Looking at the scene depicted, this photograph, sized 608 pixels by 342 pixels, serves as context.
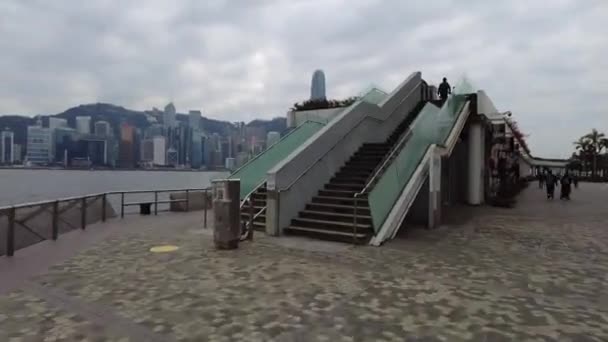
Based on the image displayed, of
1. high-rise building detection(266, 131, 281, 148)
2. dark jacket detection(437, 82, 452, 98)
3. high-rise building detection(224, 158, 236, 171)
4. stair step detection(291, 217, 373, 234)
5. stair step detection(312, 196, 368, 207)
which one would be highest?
dark jacket detection(437, 82, 452, 98)

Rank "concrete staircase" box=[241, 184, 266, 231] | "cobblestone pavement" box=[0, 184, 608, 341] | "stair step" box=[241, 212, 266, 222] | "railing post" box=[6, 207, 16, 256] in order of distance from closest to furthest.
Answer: "cobblestone pavement" box=[0, 184, 608, 341] < "railing post" box=[6, 207, 16, 256] < "concrete staircase" box=[241, 184, 266, 231] < "stair step" box=[241, 212, 266, 222]

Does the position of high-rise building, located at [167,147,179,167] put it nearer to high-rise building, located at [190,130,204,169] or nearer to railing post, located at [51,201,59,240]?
high-rise building, located at [190,130,204,169]

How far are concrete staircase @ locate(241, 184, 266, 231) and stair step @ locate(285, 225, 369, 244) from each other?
916 millimetres

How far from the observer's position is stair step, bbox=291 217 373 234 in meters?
8.45

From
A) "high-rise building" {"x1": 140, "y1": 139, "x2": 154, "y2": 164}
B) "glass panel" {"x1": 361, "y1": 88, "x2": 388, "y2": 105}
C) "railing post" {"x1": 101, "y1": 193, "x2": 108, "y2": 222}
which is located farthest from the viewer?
"high-rise building" {"x1": 140, "y1": 139, "x2": 154, "y2": 164}

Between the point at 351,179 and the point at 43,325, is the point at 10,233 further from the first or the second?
the point at 351,179

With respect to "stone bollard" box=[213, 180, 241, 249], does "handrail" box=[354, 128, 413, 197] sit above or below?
above

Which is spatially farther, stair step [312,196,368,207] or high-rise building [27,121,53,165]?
high-rise building [27,121,53,165]

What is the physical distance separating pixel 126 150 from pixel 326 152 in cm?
6236

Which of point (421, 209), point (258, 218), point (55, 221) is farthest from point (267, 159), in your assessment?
point (55, 221)

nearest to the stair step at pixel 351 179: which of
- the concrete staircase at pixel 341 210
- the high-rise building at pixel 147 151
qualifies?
the concrete staircase at pixel 341 210

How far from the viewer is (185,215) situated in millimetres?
12820

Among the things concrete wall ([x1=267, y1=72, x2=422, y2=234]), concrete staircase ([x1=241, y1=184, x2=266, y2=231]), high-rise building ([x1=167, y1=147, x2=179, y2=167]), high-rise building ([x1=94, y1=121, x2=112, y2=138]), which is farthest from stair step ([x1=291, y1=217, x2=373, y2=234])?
high-rise building ([x1=94, y1=121, x2=112, y2=138])

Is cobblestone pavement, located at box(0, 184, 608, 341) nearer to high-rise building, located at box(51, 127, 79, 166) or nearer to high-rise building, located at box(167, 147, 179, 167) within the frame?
high-rise building, located at box(167, 147, 179, 167)
